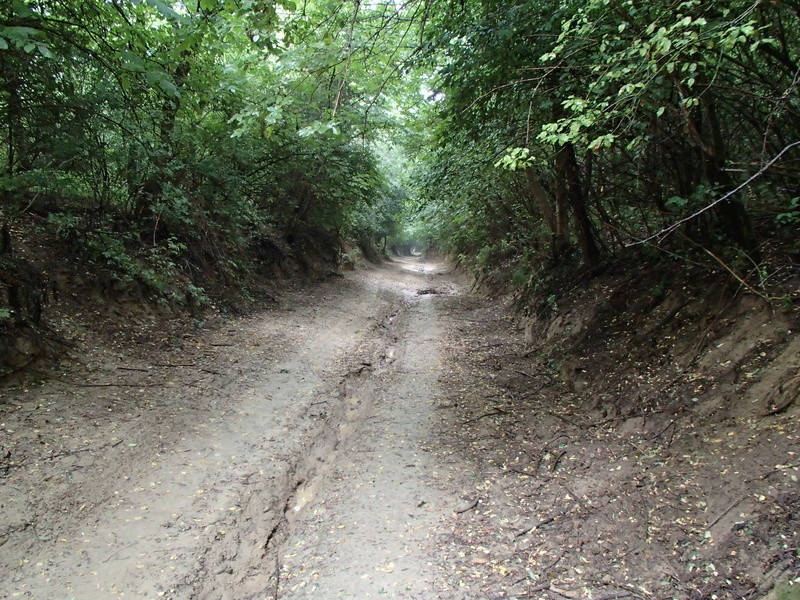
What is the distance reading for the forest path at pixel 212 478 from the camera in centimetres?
328

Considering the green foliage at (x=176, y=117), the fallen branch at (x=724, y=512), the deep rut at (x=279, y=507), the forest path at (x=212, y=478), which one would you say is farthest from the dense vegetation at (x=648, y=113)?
the deep rut at (x=279, y=507)

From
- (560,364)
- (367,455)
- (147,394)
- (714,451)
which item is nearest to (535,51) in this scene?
(560,364)

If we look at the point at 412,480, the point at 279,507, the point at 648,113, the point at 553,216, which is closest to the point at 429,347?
the point at 553,216

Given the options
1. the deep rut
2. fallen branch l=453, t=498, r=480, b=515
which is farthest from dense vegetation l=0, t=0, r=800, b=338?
the deep rut

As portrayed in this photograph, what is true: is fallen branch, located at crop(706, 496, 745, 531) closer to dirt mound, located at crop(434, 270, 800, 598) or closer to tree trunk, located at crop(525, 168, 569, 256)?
dirt mound, located at crop(434, 270, 800, 598)

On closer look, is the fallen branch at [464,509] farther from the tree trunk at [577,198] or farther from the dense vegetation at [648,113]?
the tree trunk at [577,198]

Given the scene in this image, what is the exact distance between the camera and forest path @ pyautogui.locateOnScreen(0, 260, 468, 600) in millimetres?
3283

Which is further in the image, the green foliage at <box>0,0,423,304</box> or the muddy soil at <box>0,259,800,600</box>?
the green foliage at <box>0,0,423,304</box>

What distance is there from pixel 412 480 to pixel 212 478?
1.94 meters

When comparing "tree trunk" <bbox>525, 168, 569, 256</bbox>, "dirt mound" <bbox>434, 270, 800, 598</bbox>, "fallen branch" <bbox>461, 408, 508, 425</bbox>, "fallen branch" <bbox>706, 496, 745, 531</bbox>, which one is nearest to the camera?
"dirt mound" <bbox>434, 270, 800, 598</bbox>

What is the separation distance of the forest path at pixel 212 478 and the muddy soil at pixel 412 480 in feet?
0.06

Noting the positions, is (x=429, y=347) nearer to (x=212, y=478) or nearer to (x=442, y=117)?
(x=442, y=117)

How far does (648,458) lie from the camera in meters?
4.20

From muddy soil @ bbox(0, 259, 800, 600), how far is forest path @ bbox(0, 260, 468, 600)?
0.06 ft
